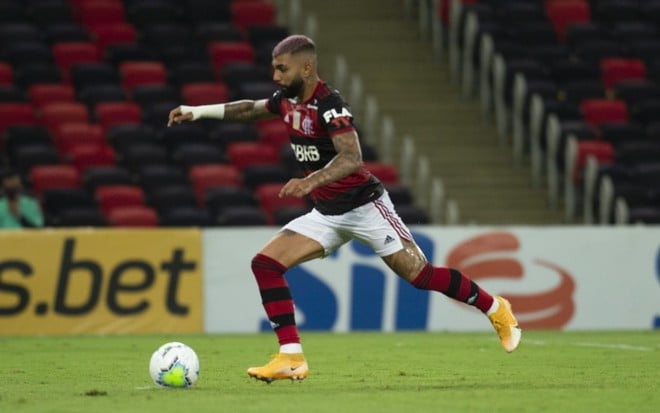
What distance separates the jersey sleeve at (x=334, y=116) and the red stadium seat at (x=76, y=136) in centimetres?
1159

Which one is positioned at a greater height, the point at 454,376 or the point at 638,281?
Result: the point at 454,376

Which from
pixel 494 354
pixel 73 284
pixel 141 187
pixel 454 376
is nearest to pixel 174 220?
pixel 141 187

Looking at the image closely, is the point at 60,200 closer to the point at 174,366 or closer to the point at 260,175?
the point at 260,175

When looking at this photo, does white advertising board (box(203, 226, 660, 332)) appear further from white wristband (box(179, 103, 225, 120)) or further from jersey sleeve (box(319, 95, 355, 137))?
jersey sleeve (box(319, 95, 355, 137))

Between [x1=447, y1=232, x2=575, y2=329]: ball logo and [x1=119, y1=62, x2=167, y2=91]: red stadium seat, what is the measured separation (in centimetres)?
703

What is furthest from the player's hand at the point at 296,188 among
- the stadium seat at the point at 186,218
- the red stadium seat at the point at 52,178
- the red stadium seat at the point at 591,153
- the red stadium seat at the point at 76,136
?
the red stadium seat at the point at 591,153

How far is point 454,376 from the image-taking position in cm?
1032

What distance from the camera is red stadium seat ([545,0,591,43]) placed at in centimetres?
2495

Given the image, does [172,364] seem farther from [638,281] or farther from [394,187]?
[394,187]

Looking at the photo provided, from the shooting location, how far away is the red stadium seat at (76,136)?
67.7 feet

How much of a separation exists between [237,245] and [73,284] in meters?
1.97

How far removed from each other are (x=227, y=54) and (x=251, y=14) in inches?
55.6

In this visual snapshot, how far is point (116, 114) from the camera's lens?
21266mm

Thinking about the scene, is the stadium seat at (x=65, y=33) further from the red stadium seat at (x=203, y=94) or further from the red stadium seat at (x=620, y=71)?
the red stadium seat at (x=620, y=71)
